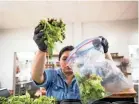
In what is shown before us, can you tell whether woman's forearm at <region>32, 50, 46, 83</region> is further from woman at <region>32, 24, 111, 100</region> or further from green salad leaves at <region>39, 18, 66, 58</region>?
green salad leaves at <region>39, 18, 66, 58</region>

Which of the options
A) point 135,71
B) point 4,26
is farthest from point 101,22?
point 4,26

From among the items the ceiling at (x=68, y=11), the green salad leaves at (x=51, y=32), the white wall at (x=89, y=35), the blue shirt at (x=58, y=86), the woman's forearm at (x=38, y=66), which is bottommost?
the blue shirt at (x=58, y=86)

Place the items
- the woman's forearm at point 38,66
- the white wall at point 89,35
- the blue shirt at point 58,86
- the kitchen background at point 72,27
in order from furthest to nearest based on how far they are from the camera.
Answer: the white wall at point 89,35, the kitchen background at point 72,27, the blue shirt at point 58,86, the woman's forearm at point 38,66

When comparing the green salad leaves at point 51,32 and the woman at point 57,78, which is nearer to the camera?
the green salad leaves at point 51,32

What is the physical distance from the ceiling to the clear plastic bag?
2476 mm

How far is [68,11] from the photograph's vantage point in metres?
3.52

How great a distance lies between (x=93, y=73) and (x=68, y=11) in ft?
9.61

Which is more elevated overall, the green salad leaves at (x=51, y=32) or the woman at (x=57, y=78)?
the green salad leaves at (x=51, y=32)

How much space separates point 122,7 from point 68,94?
277 centimetres

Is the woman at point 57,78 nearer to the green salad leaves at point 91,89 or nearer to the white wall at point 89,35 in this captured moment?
the green salad leaves at point 91,89

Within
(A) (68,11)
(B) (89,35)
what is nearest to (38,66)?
(A) (68,11)

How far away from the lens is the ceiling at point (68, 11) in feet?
10.4

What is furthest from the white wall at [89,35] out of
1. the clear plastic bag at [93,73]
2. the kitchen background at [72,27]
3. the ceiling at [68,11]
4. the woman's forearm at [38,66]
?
the clear plastic bag at [93,73]

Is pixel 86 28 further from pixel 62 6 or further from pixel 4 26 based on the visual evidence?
pixel 4 26
